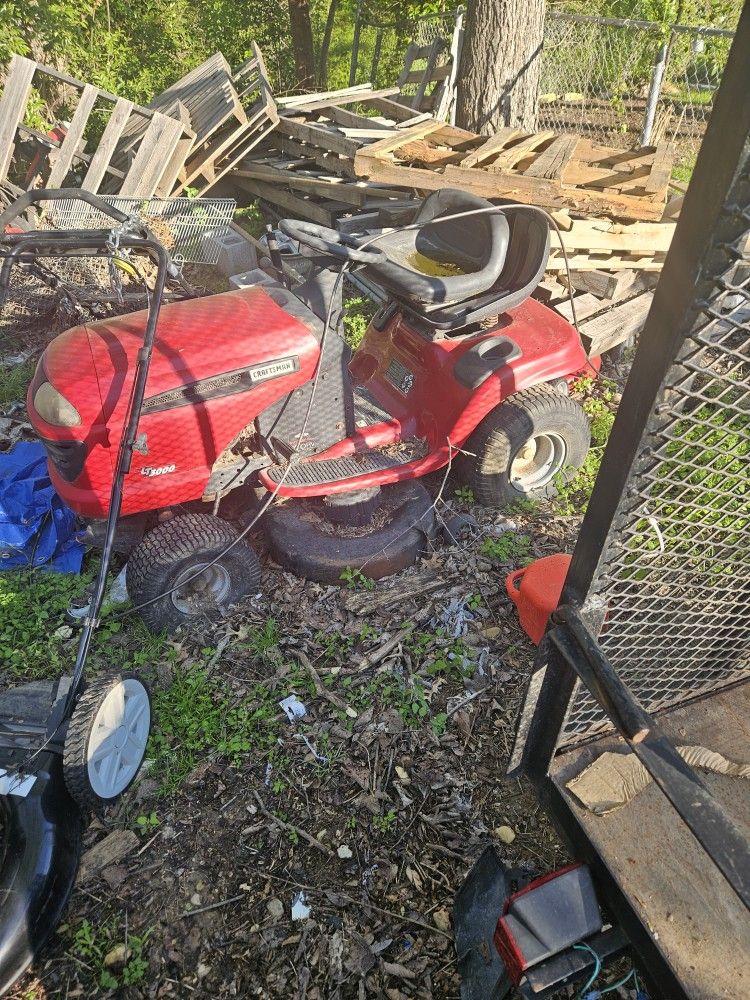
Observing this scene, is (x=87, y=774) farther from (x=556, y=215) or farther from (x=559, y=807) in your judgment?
(x=556, y=215)

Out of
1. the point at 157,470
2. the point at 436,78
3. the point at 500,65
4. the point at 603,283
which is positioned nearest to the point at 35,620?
the point at 157,470

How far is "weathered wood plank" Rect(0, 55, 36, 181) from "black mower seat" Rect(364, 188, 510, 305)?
5.20m

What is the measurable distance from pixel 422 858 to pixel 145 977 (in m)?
0.94

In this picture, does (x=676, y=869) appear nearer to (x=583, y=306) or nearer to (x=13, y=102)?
(x=583, y=306)

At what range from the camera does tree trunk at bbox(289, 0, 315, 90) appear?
1005 cm

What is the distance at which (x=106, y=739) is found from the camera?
2.38 meters

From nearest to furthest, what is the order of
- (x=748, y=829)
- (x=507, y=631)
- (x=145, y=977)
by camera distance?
(x=748, y=829), (x=145, y=977), (x=507, y=631)

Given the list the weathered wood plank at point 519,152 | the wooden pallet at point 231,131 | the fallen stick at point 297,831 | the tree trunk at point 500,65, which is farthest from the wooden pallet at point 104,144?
the fallen stick at point 297,831

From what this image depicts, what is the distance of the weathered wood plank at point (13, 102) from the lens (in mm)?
6676

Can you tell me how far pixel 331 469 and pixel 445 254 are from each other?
142 centimetres

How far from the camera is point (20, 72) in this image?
22.2ft

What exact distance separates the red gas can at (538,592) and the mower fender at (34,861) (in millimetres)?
1915

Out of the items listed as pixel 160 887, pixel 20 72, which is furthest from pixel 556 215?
pixel 20 72

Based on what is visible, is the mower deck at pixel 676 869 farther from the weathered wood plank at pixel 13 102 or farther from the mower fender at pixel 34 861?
the weathered wood plank at pixel 13 102
